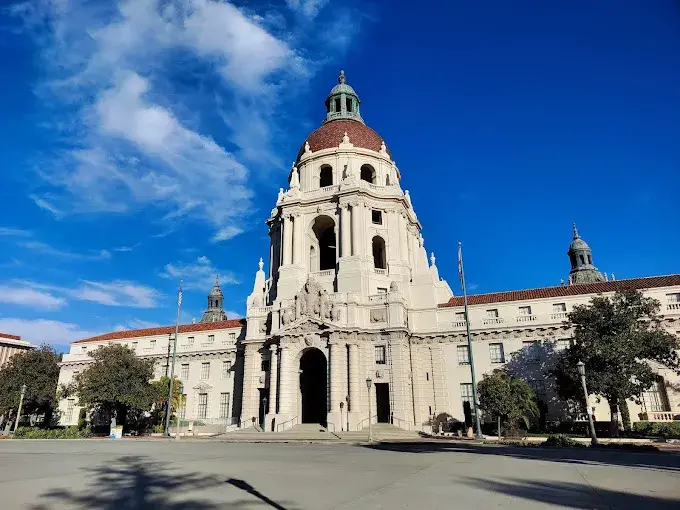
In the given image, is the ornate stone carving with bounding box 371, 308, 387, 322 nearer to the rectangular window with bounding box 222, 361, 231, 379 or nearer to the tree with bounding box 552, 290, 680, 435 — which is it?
the tree with bounding box 552, 290, 680, 435

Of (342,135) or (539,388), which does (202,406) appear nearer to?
(539,388)

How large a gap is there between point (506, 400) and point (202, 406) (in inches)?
1307

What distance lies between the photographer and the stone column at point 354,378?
4003 cm

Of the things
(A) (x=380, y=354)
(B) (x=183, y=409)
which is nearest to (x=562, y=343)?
(A) (x=380, y=354)

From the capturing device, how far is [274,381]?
42750 millimetres

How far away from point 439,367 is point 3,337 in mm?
95066

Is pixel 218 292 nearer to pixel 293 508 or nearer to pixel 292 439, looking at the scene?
pixel 292 439

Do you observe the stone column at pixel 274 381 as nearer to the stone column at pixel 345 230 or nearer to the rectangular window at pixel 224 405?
the rectangular window at pixel 224 405

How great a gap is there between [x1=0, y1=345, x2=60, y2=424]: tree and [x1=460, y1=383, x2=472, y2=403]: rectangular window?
45.4 m

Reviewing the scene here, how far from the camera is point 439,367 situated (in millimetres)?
44125

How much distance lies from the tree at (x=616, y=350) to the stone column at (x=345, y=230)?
2159 centimetres

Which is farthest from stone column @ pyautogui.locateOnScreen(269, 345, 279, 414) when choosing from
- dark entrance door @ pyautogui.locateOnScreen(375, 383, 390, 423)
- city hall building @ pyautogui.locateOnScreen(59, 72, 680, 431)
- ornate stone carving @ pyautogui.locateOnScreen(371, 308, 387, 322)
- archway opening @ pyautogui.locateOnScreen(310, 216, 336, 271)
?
archway opening @ pyautogui.locateOnScreen(310, 216, 336, 271)

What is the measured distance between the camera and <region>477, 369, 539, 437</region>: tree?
3284 cm

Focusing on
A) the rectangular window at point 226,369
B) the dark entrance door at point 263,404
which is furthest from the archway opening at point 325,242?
the dark entrance door at point 263,404
